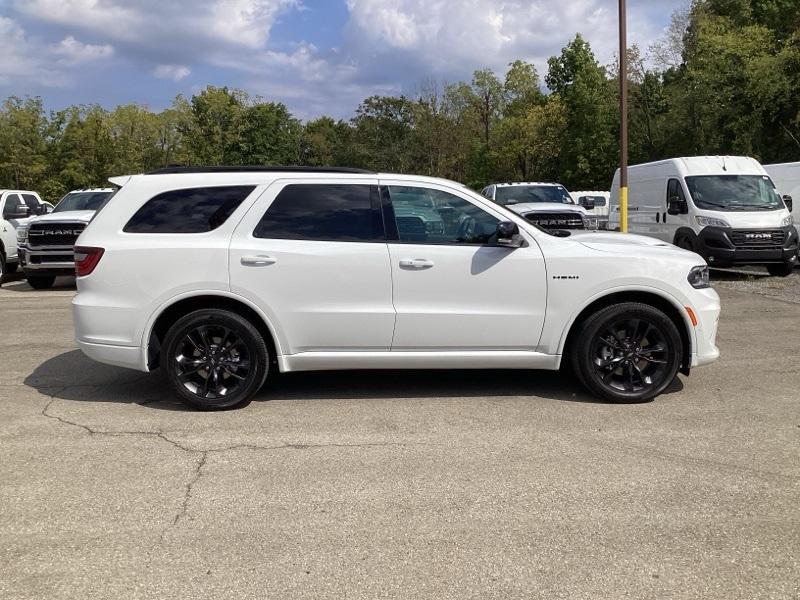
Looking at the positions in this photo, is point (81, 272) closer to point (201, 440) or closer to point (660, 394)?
point (201, 440)

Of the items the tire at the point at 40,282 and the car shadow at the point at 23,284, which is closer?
the tire at the point at 40,282

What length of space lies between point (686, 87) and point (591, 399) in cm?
3549

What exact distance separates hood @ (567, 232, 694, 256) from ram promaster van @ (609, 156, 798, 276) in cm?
887

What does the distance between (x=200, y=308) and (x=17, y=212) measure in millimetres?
11509

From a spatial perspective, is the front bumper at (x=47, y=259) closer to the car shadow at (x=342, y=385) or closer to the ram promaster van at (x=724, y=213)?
the car shadow at (x=342, y=385)

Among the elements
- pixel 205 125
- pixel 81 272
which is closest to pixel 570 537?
pixel 81 272

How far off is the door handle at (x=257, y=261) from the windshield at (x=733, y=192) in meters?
11.5

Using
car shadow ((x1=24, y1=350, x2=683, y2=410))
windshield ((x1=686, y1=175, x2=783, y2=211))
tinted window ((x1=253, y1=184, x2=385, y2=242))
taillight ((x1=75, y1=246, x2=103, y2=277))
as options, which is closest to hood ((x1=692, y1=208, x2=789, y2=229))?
windshield ((x1=686, y1=175, x2=783, y2=211))

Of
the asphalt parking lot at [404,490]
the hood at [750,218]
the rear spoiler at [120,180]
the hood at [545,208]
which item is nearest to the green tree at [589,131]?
the hood at [545,208]

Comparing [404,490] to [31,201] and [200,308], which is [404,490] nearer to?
[200,308]

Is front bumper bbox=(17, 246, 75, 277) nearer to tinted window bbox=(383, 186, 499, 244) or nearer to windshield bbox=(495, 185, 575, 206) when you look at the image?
windshield bbox=(495, 185, 575, 206)

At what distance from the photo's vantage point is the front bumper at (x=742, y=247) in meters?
14.0

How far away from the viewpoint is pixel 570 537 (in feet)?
11.6

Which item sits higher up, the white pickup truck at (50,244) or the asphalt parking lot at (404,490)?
the white pickup truck at (50,244)
